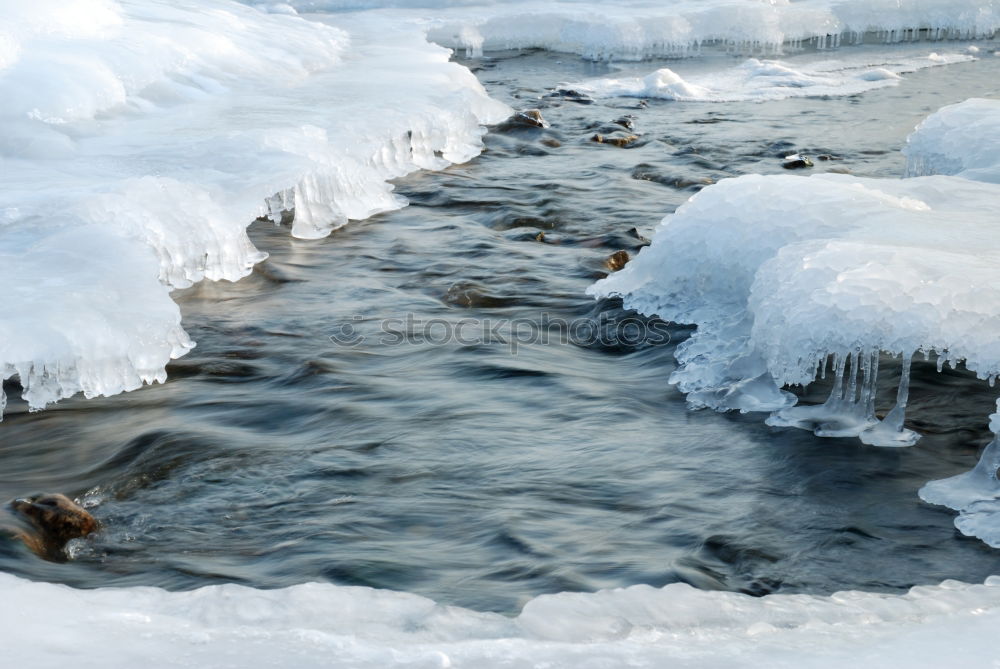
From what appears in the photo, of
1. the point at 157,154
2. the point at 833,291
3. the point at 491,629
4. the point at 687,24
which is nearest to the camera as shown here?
the point at 491,629

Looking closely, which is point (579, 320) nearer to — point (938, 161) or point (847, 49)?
point (938, 161)

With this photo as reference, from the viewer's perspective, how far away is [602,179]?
8.42 m

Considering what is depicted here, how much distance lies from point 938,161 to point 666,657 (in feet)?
18.3

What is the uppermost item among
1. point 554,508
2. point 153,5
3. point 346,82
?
point 153,5

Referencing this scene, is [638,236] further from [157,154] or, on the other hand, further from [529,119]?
[529,119]

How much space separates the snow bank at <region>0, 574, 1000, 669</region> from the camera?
239 centimetres

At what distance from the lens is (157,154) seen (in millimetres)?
6539

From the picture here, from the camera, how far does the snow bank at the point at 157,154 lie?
430 cm

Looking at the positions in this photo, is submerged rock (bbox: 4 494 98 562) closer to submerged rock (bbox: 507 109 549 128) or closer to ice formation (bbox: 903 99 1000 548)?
ice formation (bbox: 903 99 1000 548)

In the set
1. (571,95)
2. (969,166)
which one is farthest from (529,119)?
(969,166)

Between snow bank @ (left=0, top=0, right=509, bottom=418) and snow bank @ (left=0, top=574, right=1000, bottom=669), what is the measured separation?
5.27 ft

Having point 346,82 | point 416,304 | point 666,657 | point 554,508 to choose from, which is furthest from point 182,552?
point 346,82

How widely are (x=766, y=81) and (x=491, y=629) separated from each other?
39.3 feet

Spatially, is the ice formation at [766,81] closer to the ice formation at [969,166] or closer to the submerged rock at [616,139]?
the submerged rock at [616,139]
